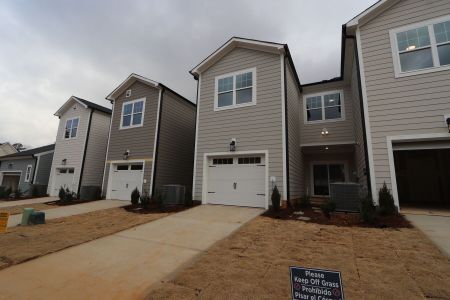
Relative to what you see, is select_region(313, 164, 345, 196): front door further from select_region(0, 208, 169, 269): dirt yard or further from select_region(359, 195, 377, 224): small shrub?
select_region(0, 208, 169, 269): dirt yard

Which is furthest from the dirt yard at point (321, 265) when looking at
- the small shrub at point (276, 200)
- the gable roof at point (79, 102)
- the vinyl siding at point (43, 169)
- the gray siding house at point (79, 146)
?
the vinyl siding at point (43, 169)

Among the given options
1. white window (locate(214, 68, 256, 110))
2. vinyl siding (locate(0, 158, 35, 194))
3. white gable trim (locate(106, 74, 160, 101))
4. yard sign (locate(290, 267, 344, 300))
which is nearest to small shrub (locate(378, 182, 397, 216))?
white window (locate(214, 68, 256, 110))

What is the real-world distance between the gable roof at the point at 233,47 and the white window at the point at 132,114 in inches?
160

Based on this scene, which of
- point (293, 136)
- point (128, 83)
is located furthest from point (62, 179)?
point (293, 136)

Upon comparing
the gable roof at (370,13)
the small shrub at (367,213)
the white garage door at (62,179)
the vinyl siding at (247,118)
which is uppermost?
the gable roof at (370,13)

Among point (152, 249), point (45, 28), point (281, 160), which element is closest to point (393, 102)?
point (281, 160)

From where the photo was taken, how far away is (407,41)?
7695 mm

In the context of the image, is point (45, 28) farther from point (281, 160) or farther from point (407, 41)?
point (407, 41)

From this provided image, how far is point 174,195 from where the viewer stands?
10266 mm

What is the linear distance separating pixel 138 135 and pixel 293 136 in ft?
28.4

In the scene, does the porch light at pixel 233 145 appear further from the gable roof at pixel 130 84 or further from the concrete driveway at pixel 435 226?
the concrete driveway at pixel 435 226

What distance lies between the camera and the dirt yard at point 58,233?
4.59m

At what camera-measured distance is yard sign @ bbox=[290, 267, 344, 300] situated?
201 centimetres

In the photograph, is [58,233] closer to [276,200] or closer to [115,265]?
[115,265]
